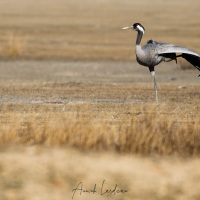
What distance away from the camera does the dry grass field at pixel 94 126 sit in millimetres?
10703

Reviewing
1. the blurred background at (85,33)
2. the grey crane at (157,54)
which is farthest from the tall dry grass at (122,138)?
the blurred background at (85,33)

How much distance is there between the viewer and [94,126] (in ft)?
39.7

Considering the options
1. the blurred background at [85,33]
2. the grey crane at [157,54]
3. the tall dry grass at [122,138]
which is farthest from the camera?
the blurred background at [85,33]

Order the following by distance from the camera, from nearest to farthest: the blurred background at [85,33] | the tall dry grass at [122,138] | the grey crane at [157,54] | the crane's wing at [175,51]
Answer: the tall dry grass at [122,138] → the crane's wing at [175,51] → the grey crane at [157,54] → the blurred background at [85,33]

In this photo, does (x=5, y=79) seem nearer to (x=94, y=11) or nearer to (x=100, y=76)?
(x=100, y=76)

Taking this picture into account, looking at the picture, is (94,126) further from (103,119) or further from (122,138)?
(103,119)

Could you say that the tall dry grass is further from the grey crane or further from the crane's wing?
the grey crane

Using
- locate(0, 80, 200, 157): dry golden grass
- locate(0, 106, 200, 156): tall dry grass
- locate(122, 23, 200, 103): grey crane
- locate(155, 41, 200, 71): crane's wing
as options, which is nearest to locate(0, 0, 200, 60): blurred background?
locate(0, 80, 200, 157): dry golden grass

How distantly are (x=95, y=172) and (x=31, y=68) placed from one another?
49.0 ft

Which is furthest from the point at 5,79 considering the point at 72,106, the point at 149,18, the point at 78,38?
the point at 149,18

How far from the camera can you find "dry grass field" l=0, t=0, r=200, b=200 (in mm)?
10703

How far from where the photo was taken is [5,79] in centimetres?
2234

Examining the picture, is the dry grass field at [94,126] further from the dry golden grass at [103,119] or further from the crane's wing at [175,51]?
the crane's wing at [175,51]

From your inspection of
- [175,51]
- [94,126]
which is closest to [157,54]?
[175,51]
